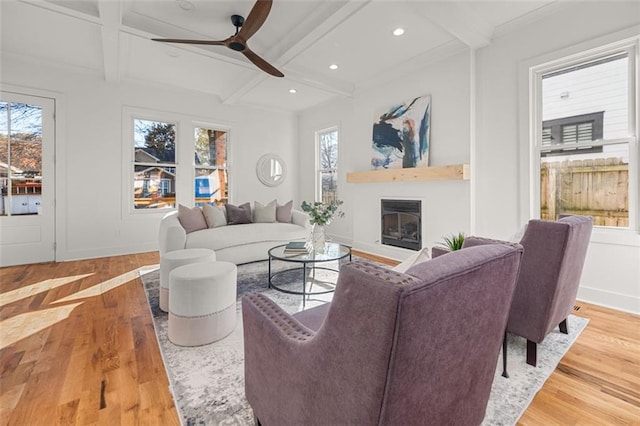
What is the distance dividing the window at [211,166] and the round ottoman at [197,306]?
152 inches

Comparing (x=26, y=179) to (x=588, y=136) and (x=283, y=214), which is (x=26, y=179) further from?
(x=588, y=136)

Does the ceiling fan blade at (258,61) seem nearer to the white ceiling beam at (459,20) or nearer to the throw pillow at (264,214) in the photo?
the white ceiling beam at (459,20)

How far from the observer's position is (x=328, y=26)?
3041 mm

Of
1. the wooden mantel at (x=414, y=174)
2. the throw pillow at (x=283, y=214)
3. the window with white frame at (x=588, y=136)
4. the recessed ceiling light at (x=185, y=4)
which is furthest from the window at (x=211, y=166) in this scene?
the window with white frame at (x=588, y=136)

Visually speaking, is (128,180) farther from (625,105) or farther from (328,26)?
(625,105)

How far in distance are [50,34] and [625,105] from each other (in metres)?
6.06

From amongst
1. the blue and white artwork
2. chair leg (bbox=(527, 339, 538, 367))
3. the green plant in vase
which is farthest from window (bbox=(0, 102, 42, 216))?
chair leg (bbox=(527, 339, 538, 367))

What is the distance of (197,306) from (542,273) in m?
2.13

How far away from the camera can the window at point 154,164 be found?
497 centimetres

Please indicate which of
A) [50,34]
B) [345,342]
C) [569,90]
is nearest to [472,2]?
[569,90]

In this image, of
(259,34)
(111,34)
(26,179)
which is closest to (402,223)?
(259,34)

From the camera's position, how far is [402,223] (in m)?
4.46

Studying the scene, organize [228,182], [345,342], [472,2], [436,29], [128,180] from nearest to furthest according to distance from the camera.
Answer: [345,342], [472,2], [436,29], [128,180], [228,182]

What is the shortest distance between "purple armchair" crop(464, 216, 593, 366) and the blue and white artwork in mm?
2513
